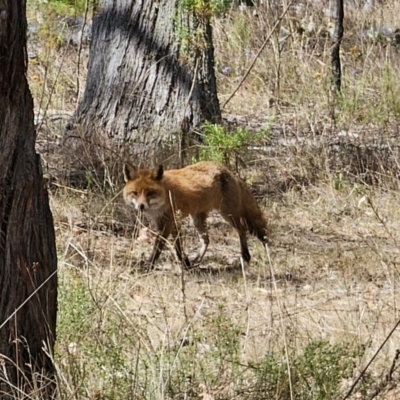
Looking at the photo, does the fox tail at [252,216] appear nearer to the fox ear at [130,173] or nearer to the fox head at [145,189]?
the fox head at [145,189]

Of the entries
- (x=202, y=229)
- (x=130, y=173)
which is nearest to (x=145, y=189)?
(x=130, y=173)

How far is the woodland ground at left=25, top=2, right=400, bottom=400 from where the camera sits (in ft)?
12.0

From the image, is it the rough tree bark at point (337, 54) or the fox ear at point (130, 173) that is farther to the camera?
the rough tree bark at point (337, 54)

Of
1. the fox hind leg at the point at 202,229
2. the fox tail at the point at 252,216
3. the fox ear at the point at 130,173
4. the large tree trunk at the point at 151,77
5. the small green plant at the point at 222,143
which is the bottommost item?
the fox hind leg at the point at 202,229

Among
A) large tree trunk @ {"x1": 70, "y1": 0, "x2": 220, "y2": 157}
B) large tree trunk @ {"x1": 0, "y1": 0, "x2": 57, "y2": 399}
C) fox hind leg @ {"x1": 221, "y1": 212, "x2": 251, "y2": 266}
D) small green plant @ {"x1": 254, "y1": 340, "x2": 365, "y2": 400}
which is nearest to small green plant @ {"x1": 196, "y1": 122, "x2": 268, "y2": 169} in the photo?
large tree trunk @ {"x1": 70, "y1": 0, "x2": 220, "y2": 157}

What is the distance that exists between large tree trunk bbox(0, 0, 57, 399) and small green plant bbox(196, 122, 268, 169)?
4.27 meters

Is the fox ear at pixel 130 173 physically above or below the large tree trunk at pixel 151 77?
below

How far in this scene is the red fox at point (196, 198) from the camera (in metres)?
6.92

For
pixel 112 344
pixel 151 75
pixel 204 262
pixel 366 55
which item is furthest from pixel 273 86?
pixel 112 344

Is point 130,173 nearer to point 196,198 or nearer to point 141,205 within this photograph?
point 141,205

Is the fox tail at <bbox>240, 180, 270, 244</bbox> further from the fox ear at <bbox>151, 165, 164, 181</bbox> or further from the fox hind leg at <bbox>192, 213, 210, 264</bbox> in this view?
the fox ear at <bbox>151, 165, 164, 181</bbox>

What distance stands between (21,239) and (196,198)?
3.76 meters

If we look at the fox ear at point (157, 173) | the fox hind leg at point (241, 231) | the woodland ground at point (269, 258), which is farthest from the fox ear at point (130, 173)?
the fox hind leg at point (241, 231)

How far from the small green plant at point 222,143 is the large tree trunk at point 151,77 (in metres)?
0.45
